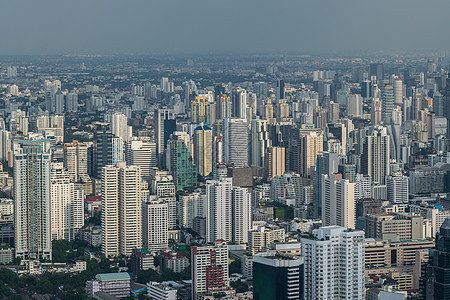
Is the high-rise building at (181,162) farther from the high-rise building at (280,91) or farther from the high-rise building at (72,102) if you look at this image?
the high-rise building at (72,102)

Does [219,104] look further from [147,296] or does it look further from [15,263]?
[147,296]

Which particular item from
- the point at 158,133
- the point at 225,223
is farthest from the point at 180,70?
the point at 225,223

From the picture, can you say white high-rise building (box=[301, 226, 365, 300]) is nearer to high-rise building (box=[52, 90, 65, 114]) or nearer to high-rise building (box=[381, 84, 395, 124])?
high-rise building (box=[381, 84, 395, 124])

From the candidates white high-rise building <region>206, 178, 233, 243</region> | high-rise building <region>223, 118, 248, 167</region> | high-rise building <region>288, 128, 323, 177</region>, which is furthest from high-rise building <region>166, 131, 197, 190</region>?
white high-rise building <region>206, 178, 233, 243</region>

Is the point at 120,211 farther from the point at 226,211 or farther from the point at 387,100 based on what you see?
the point at 387,100

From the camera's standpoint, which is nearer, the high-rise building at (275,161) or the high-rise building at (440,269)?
the high-rise building at (440,269)

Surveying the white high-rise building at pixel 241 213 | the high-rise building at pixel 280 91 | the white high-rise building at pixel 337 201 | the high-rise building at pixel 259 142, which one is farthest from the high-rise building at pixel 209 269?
the high-rise building at pixel 280 91
